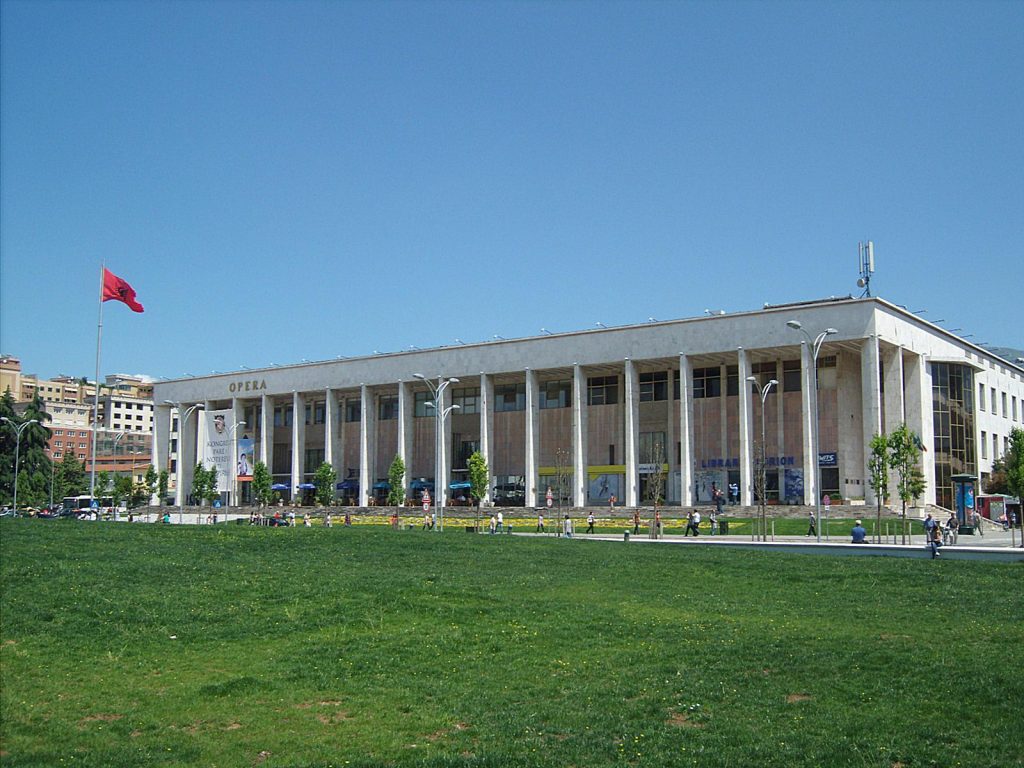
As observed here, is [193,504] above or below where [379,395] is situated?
below

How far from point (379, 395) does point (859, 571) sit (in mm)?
76529

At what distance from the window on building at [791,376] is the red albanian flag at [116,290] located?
4758 centimetres

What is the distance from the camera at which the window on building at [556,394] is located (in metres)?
87.2

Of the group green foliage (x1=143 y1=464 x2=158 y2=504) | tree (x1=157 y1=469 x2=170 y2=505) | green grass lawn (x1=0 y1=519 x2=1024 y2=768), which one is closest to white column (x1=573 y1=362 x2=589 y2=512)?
tree (x1=157 y1=469 x2=170 y2=505)

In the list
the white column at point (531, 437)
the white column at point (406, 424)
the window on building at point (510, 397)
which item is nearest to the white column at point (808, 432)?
the white column at point (531, 437)

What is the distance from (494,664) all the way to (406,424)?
77.6 metres

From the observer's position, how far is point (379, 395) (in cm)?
9869

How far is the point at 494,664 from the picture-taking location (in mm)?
15867

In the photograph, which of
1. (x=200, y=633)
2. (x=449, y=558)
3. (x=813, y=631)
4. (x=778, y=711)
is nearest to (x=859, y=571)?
(x=813, y=631)

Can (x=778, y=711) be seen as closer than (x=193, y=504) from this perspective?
Yes

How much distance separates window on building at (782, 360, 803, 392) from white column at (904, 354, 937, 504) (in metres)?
8.25

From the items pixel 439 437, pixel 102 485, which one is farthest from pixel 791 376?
pixel 102 485

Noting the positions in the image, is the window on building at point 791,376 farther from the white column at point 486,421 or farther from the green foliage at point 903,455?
the green foliage at point 903,455

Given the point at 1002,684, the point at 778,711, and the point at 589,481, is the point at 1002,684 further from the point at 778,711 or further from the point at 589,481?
the point at 589,481
